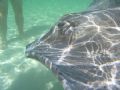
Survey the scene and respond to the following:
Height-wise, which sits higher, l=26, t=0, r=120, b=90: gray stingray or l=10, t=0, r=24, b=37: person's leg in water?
l=10, t=0, r=24, b=37: person's leg in water

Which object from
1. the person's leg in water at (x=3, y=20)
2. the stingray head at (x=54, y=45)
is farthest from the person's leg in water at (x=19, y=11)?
the stingray head at (x=54, y=45)

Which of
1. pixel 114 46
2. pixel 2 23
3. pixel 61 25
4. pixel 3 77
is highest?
pixel 2 23

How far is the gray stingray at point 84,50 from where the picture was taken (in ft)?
8.11

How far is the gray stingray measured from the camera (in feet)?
8.11

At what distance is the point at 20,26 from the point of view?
9883 millimetres

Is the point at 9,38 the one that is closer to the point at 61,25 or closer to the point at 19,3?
the point at 19,3

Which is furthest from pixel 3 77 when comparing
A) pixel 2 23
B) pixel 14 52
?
pixel 2 23

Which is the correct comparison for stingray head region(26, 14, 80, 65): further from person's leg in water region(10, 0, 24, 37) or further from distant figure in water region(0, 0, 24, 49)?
person's leg in water region(10, 0, 24, 37)

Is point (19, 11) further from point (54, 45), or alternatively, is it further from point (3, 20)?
point (54, 45)

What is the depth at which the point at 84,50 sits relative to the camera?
3.02 m

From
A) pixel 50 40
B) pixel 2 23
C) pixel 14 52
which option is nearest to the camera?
pixel 50 40

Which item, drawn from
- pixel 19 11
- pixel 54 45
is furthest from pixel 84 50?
pixel 19 11

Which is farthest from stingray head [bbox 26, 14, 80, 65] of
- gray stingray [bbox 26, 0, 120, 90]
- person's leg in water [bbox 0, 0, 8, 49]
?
person's leg in water [bbox 0, 0, 8, 49]

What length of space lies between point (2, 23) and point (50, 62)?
6.61 metres
